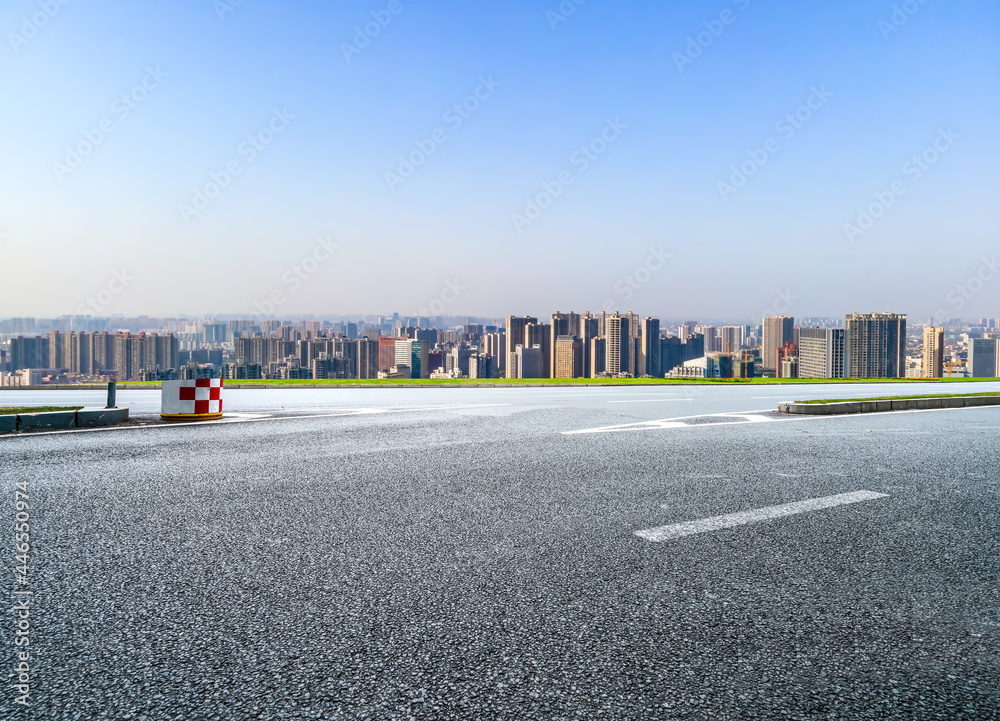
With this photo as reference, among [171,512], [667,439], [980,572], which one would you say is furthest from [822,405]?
[171,512]

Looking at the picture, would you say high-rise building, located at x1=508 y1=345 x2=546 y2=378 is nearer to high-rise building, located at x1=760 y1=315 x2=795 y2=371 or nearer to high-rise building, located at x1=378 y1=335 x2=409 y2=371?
high-rise building, located at x1=378 y1=335 x2=409 y2=371

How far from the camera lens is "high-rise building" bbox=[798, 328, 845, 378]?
55.7m

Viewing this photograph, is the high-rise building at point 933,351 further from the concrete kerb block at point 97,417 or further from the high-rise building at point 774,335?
the concrete kerb block at point 97,417

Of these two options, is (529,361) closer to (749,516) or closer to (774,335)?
(774,335)

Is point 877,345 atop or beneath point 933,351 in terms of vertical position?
atop

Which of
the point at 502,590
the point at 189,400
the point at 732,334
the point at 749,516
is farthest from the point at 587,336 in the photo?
the point at 502,590

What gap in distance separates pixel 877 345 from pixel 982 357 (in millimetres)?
21782

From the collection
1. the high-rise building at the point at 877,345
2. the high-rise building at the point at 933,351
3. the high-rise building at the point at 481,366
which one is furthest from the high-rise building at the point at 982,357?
the high-rise building at the point at 481,366

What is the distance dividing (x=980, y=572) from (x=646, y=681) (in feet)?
9.19

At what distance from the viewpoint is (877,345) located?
2170 inches

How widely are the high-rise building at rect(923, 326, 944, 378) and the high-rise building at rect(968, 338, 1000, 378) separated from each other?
1752 centimetres

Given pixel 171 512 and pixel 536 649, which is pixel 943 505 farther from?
pixel 171 512

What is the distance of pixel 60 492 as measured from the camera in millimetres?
6102

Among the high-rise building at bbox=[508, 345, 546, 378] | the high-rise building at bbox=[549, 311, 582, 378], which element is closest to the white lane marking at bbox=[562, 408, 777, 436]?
the high-rise building at bbox=[508, 345, 546, 378]
